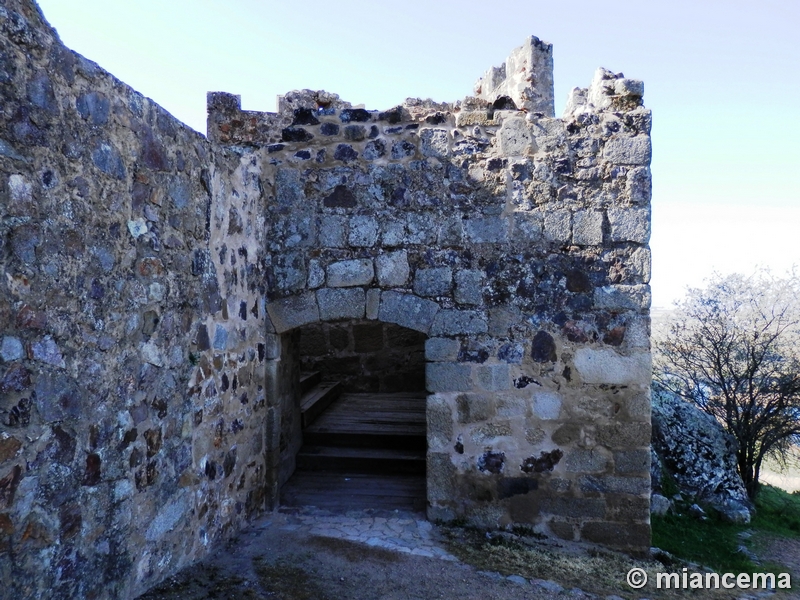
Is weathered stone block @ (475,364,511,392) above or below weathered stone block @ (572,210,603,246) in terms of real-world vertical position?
below

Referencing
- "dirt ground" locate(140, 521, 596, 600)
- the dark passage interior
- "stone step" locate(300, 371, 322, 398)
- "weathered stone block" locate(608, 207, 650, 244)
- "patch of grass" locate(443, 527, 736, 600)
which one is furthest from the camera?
Answer: "stone step" locate(300, 371, 322, 398)

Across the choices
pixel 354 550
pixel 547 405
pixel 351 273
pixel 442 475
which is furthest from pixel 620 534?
pixel 351 273

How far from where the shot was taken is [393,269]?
4.06m

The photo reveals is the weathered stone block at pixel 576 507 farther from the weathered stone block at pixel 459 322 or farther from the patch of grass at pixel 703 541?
the weathered stone block at pixel 459 322

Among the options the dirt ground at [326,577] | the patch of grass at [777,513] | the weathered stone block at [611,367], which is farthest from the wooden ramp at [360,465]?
the patch of grass at [777,513]

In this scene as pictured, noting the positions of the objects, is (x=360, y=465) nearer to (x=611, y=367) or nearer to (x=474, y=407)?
(x=474, y=407)

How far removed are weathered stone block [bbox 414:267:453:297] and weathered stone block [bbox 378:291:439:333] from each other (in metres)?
0.07

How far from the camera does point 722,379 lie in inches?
277

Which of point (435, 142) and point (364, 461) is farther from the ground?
point (435, 142)

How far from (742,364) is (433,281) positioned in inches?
213

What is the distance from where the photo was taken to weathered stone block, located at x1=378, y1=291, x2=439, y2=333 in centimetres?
405

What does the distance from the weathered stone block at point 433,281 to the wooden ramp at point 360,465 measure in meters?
1.63

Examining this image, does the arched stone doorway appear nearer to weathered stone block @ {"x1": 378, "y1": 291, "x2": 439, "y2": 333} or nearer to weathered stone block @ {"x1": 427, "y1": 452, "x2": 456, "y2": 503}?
weathered stone block @ {"x1": 378, "y1": 291, "x2": 439, "y2": 333}

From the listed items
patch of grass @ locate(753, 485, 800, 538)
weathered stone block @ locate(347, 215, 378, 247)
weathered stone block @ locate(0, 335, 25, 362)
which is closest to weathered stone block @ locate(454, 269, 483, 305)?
weathered stone block @ locate(347, 215, 378, 247)
